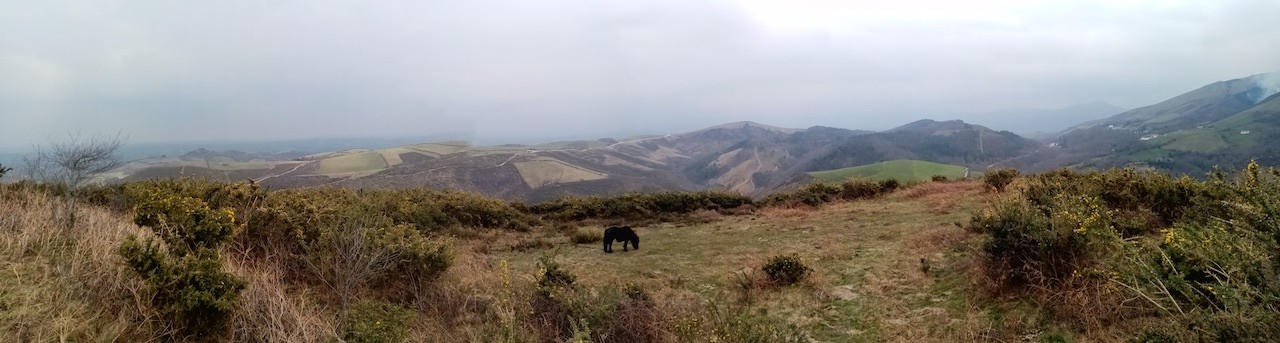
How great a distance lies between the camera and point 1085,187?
911 cm

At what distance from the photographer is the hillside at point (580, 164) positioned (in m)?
58.2

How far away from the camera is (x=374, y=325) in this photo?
4461 millimetres

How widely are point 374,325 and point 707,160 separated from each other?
162 metres

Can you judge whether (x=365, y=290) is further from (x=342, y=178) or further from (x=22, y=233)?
(x=342, y=178)

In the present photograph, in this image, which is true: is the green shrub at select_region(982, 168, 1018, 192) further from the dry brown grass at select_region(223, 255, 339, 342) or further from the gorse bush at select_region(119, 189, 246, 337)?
the gorse bush at select_region(119, 189, 246, 337)

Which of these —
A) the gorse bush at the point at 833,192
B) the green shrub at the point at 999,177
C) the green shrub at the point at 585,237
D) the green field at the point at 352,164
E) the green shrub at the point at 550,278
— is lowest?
the green field at the point at 352,164

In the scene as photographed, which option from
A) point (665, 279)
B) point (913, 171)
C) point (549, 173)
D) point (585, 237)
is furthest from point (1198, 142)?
point (665, 279)

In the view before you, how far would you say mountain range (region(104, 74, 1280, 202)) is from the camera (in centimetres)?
6238

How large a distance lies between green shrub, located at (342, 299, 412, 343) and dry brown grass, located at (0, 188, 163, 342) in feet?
4.55

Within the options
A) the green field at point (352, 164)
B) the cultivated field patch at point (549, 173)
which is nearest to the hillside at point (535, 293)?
the cultivated field patch at point (549, 173)

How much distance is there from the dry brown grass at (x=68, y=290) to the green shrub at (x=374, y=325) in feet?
4.55

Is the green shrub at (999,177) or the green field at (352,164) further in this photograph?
the green field at (352,164)

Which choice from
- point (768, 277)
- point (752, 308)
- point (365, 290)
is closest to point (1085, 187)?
point (768, 277)

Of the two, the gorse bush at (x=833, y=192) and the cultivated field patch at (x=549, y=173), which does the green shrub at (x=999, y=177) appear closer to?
the gorse bush at (x=833, y=192)
